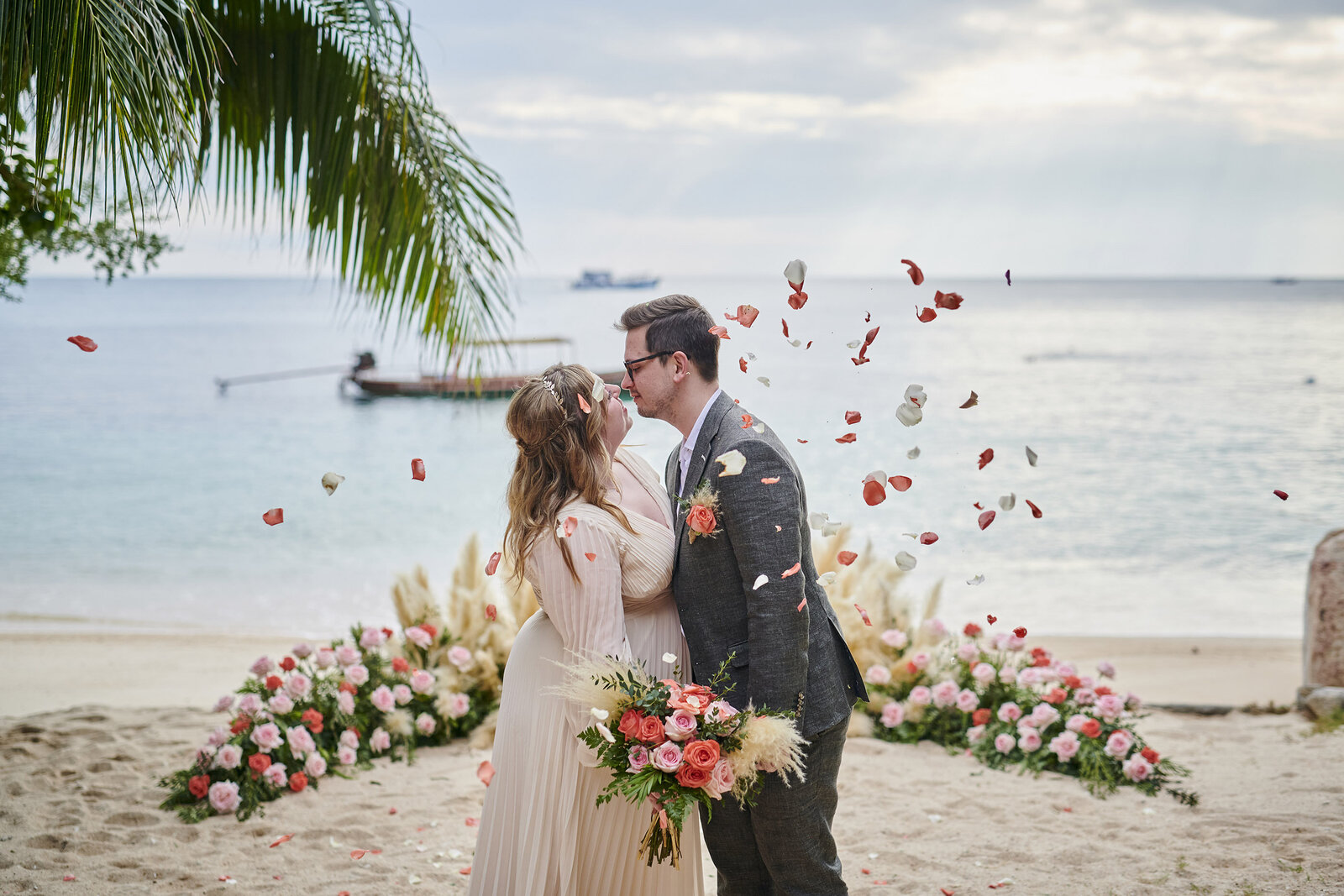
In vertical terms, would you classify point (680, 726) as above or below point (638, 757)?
above

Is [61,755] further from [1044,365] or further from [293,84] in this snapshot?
[1044,365]

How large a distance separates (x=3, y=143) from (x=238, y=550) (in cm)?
1301

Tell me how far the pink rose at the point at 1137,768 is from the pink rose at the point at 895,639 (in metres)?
1.44

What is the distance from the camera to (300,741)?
499 centimetres

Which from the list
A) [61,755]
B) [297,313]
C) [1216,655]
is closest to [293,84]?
[61,755]

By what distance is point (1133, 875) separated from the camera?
155 inches

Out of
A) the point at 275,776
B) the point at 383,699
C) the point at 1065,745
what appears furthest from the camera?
the point at 383,699

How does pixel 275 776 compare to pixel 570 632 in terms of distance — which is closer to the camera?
pixel 570 632

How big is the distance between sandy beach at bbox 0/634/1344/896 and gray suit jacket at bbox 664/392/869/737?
1664mm

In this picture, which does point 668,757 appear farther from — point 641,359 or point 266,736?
point 266,736

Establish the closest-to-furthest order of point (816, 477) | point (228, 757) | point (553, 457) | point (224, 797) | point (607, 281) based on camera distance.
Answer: point (553, 457), point (224, 797), point (228, 757), point (816, 477), point (607, 281)

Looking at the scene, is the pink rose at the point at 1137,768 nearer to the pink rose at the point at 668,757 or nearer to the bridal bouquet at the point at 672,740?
the bridal bouquet at the point at 672,740

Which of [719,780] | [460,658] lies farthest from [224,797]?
[719,780]

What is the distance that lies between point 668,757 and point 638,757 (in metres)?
0.10
